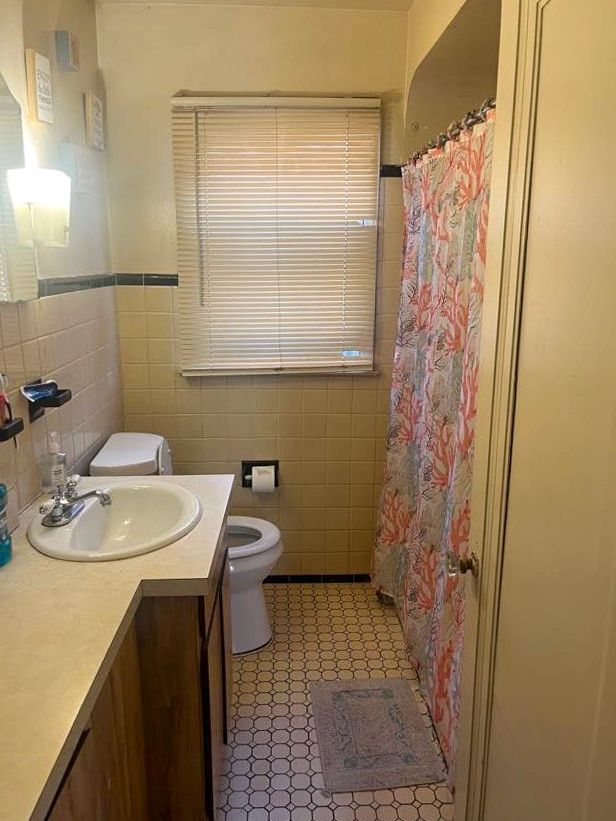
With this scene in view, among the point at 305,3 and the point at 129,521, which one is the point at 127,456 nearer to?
the point at 129,521

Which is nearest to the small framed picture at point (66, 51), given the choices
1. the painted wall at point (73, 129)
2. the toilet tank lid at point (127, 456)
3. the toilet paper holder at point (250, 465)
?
the painted wall at point (73, 129)

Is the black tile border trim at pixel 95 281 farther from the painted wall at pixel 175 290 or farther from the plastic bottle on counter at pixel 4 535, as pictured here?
the plastic bottle on counter at pixel 4 535

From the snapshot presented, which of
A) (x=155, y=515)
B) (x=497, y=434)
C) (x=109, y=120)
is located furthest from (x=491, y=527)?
(x=109, y=120)

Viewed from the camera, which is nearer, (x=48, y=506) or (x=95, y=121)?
(x=48, y=506)

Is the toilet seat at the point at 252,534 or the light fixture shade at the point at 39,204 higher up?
the light fixture shade at the point at 39,204

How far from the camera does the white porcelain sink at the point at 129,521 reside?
1.49 m

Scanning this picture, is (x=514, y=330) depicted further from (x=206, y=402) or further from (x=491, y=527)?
(x=206, y=402)

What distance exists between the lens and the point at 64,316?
1.97 metres

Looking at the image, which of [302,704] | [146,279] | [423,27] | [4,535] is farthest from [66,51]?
[302,704]

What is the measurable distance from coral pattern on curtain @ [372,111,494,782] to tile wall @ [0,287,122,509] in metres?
1.17

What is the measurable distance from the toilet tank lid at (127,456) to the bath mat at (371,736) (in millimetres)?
1040

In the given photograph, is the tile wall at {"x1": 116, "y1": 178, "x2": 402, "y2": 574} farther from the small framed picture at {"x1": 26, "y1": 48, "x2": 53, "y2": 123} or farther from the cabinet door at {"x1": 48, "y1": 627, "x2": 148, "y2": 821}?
the cabinet door at {"x1": 48, "y1": 627, "x2": 148, "y2": 821}

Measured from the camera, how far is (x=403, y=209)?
8.70ft

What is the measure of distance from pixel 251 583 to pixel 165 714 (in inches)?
39.7
